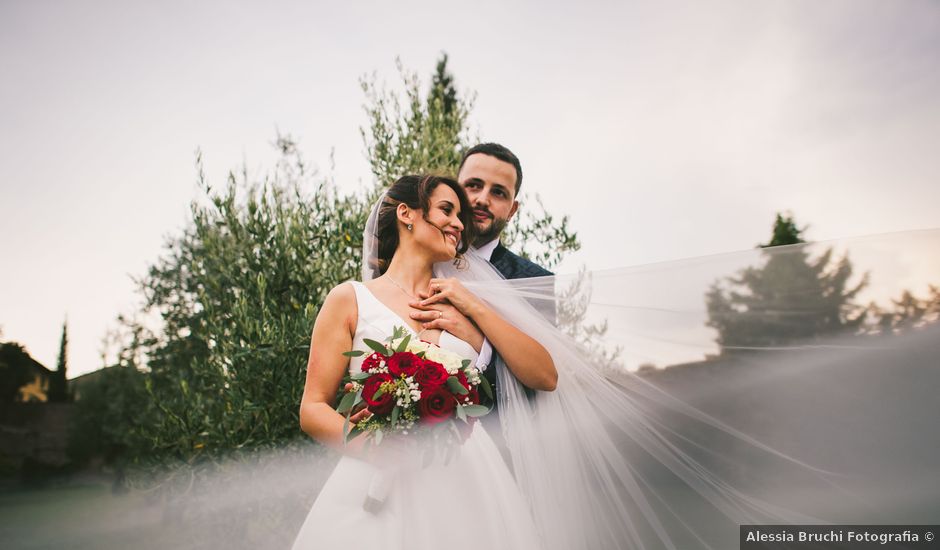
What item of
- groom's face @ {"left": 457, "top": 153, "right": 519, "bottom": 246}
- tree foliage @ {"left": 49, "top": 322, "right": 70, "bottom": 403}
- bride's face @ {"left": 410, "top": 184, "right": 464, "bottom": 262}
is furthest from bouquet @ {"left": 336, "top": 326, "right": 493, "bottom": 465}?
tree foliage @ {"left": 49, "top": 322, "right": 70, "bottom": 403}

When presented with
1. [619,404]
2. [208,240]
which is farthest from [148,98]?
[619,404]

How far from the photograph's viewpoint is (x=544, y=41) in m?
6.96

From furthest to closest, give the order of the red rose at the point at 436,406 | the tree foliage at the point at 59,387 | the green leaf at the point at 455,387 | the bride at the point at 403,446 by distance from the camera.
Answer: the tree foliage at the point at 59,387
the bride at the point at 403,446
the green leaf at the point at 455,387
the red rose at the point at 436,406

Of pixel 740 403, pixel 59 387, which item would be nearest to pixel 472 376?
pixel 740 403

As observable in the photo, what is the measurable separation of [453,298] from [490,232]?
47.5 inches

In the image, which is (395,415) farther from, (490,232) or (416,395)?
(490,232)

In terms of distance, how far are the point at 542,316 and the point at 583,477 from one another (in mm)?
855

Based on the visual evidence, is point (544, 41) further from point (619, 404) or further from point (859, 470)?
point (859, 470)

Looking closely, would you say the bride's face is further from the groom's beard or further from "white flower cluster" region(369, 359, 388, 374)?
"white flower cluster" region(369, 359, 388, 374)

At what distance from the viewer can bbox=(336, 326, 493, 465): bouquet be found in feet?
6.34

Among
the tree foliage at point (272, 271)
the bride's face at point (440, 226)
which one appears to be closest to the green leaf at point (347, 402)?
the bride's face at point (440, 226)

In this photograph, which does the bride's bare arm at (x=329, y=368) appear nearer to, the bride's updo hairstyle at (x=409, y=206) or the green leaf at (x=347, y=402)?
the green leaf at (x=347, y=402)

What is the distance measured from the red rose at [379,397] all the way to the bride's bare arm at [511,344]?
62cm

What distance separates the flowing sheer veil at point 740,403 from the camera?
2.32 metres
